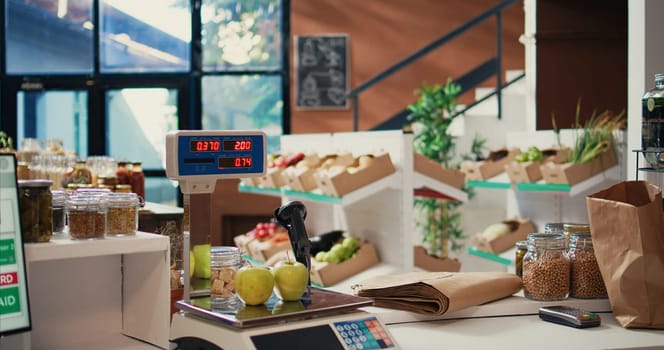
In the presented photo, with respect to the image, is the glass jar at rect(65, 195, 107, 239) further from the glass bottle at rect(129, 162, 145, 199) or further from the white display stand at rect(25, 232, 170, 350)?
the glass bottle at rect(129, 162, 145, 199)

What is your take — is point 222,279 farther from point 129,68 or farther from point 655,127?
point 129,68

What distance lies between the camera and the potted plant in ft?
23.8

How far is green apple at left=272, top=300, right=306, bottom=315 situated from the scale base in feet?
Answer: 0.11

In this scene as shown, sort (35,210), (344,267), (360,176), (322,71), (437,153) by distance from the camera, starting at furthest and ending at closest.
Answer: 1. (322,71)
2. (437,153)
3. (344,267)
4. (360,176)
5. (35,210)

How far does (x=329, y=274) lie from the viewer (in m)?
4.87

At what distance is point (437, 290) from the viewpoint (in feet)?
8.35

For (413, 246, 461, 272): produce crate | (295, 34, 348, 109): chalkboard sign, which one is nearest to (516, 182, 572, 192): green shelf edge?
(413, 246, 461, 272): produce crate

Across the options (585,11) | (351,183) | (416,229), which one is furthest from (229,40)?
(351,183)

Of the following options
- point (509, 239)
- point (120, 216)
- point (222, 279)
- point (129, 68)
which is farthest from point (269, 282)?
point (129, 68)

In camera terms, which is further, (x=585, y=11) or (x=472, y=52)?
(x=472, y=52)

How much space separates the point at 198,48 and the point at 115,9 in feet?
3.22

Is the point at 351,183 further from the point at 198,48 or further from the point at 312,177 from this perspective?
the point at 198,48

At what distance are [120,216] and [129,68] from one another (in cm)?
726

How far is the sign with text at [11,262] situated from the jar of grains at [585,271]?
1.66 metres
